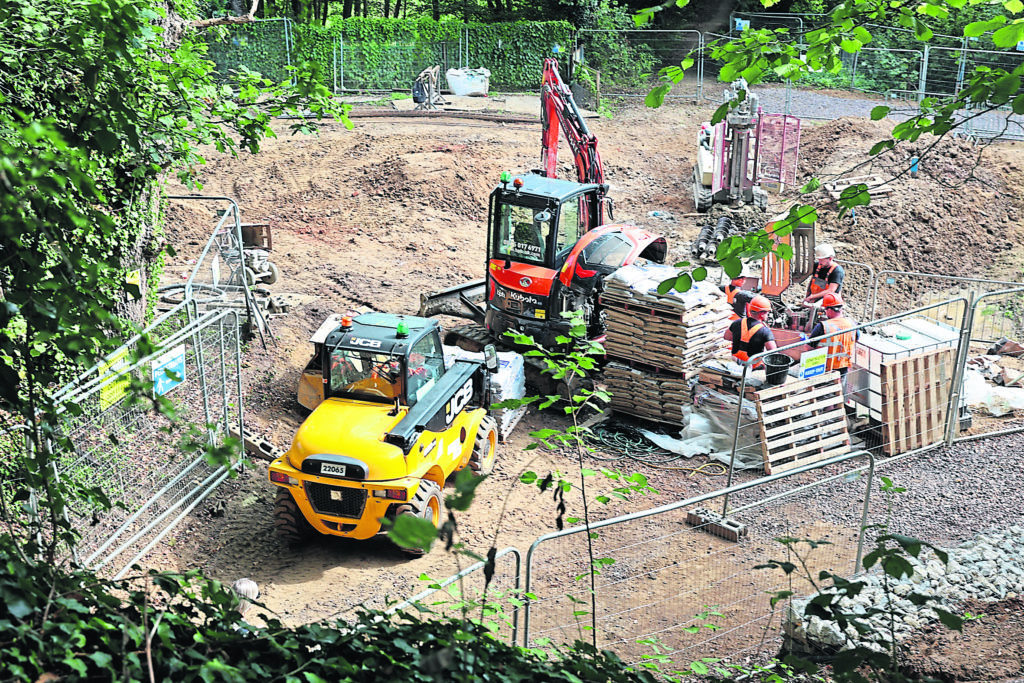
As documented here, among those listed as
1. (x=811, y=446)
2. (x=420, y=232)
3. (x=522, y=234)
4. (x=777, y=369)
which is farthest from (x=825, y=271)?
(x=420, y=232)

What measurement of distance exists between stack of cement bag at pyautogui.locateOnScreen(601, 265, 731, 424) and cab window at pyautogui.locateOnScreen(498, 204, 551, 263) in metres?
1.25

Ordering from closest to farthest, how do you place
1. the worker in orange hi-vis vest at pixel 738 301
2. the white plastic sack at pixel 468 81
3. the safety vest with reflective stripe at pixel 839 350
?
the safety vest with reflective stripe at pixel 839 350
the worker in orange hi-vis vest at pixel 738 301
the white plastic sack at pixel 468 81

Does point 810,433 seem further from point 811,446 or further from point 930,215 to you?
point 930,215

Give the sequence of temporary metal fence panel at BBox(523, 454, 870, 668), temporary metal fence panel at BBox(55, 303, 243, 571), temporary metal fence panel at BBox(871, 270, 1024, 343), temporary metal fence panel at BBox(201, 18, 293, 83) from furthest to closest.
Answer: temporary metal fence panel at BBox(201, 18, 293, 83) → temporary metal fence panel at BBox(871, 270, 1024, 343) → temporary metal fence panel at BBox(55, 303, 243, 571) → temporary metal fence panel at BBox(523, 454, 870, 668)

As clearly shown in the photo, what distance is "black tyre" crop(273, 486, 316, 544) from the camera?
902 cm

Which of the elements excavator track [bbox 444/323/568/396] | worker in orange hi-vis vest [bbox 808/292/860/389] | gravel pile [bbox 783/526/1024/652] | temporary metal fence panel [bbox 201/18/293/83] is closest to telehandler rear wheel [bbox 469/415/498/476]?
excavator track [bbox 444/323/568/396]

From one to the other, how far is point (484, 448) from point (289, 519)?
244 cm

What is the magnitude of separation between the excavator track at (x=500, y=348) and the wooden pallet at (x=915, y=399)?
3.90 metres

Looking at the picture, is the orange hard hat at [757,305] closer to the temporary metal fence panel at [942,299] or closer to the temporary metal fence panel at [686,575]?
the temporary metal fence panel at [686,575]

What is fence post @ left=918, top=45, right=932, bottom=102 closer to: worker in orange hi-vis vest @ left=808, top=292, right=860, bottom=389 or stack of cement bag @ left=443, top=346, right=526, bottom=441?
worker in orange hi-vis vest @ left=808, top=292, right=860, bottom=389

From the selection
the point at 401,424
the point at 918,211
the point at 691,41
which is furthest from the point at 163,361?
the point at 691,41

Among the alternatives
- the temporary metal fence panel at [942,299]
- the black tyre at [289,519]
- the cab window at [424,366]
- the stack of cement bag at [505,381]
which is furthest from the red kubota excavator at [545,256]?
the temporary metal fence panel at [942,299]

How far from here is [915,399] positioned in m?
10.7

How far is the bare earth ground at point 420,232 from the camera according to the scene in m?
9.16
